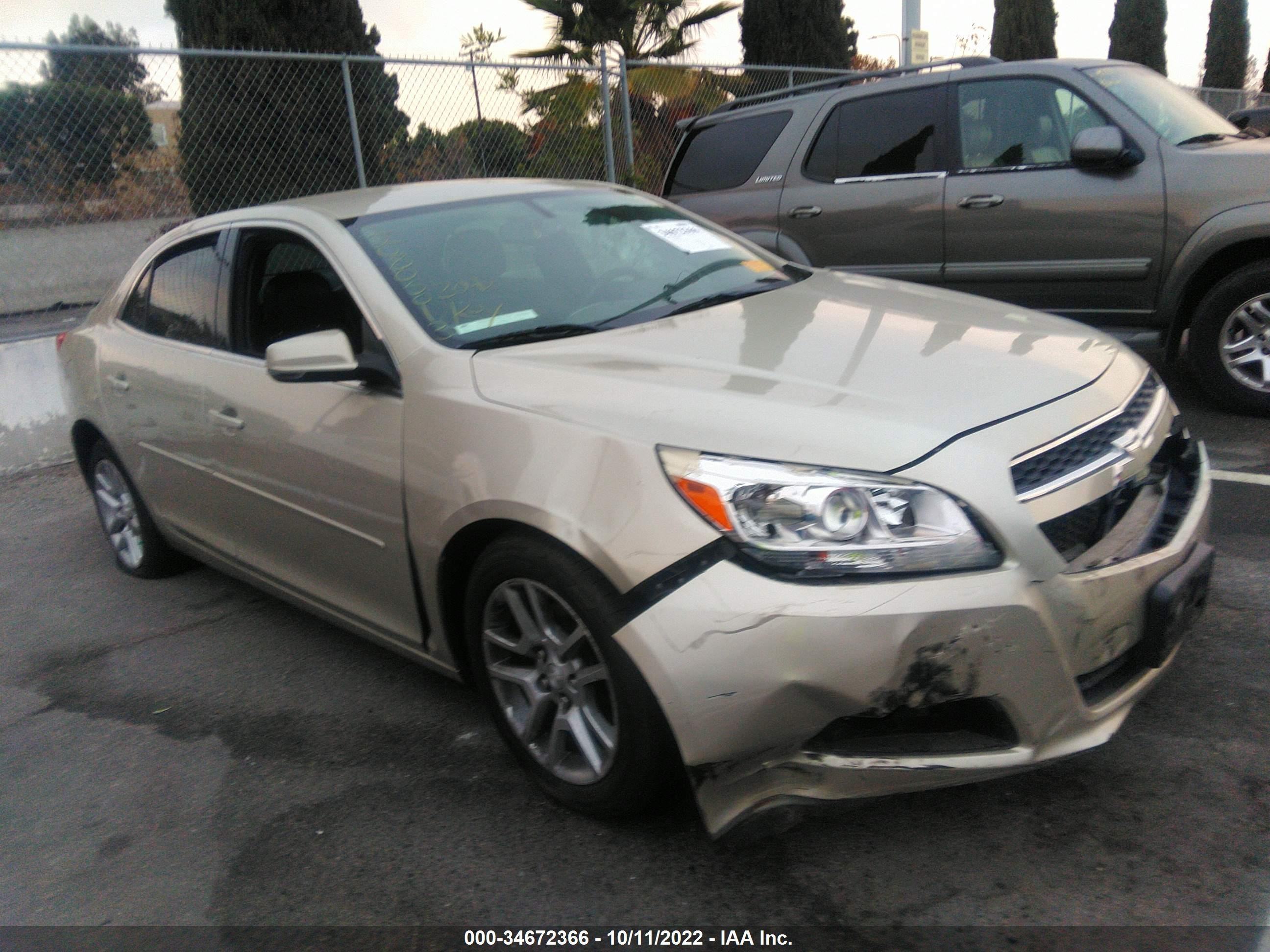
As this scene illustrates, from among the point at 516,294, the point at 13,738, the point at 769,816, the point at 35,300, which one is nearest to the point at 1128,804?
the point at 769,816

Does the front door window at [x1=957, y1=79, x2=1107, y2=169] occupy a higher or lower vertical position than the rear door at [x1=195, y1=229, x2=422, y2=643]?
higher

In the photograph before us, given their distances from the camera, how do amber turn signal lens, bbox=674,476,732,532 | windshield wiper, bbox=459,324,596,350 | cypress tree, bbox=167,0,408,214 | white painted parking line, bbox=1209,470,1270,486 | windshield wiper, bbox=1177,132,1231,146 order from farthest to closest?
cypress tree, bbox=167,0,408,214, windshield wiper, bbox=1177,132,1231,146, white painted parking line, bbox=1209,470,1270,486, windshield wiper, bbox=459,324,596,350, amber turn signal lens, bbox=674,476,732,532

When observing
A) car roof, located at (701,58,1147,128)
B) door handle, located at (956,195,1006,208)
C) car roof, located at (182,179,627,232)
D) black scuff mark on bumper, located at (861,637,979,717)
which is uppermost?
car roof, located at (701,58,1147,128)

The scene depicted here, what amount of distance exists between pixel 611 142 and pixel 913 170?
4647mm

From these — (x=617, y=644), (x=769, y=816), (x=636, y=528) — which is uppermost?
(x=636, y=528)

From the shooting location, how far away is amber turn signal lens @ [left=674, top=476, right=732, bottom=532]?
2254mm

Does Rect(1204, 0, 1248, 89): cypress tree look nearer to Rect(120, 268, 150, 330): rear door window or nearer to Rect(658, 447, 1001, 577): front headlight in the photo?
Rect(120, 268, 150, 330): rear door window

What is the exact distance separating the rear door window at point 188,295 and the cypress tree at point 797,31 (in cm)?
1364

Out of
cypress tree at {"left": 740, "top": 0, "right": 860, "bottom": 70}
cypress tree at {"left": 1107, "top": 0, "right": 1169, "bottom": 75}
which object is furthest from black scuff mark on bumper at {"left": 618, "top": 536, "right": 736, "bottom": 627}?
cypress tree at {"left": 1107, "top": 0, "right": 1169, "bottom": 75}

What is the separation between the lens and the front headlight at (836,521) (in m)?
2.21

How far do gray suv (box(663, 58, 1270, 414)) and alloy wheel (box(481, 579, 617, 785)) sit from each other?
13.8ft

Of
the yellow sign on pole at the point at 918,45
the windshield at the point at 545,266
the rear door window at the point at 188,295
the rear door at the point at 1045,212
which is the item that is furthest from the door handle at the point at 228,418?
the yellow sign on pole at the point at 918,45

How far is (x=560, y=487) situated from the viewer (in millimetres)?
2477

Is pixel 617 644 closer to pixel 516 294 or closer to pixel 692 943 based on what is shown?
pixel 692 943
